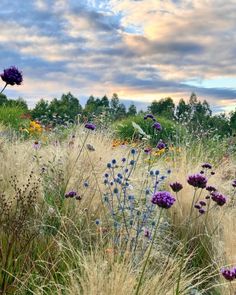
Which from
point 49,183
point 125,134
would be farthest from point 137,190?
point 125,134

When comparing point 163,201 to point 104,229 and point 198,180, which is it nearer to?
point 198,180

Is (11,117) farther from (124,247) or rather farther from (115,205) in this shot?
(124,247)

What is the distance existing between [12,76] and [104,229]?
135 cm

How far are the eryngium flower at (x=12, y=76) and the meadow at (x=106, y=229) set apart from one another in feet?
2.24

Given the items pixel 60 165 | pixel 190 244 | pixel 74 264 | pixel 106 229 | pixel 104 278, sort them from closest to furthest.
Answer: pixel 104 278, pixel 74 264, pixel 106 229, pixel 190 244, pixel 60 165

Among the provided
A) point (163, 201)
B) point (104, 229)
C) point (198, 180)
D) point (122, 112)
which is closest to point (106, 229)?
point (104, 229)

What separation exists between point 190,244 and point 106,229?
889 mm

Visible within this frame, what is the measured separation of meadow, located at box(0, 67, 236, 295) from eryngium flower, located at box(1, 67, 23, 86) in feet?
2.24

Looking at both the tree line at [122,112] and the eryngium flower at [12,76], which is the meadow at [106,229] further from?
the tree line at [122,112]

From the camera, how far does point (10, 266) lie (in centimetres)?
307

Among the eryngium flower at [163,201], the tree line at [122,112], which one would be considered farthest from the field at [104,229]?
the tree line at [122,112]

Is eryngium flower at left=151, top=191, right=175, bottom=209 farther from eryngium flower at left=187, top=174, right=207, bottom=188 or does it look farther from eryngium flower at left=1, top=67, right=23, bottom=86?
eryngium flower at left=1, top=67, right=23, bottom=86

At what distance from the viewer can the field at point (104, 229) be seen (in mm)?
2828

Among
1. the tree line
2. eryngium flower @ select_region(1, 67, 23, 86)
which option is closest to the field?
eryngium flower @ select_region(1, 67, 23, 86)
